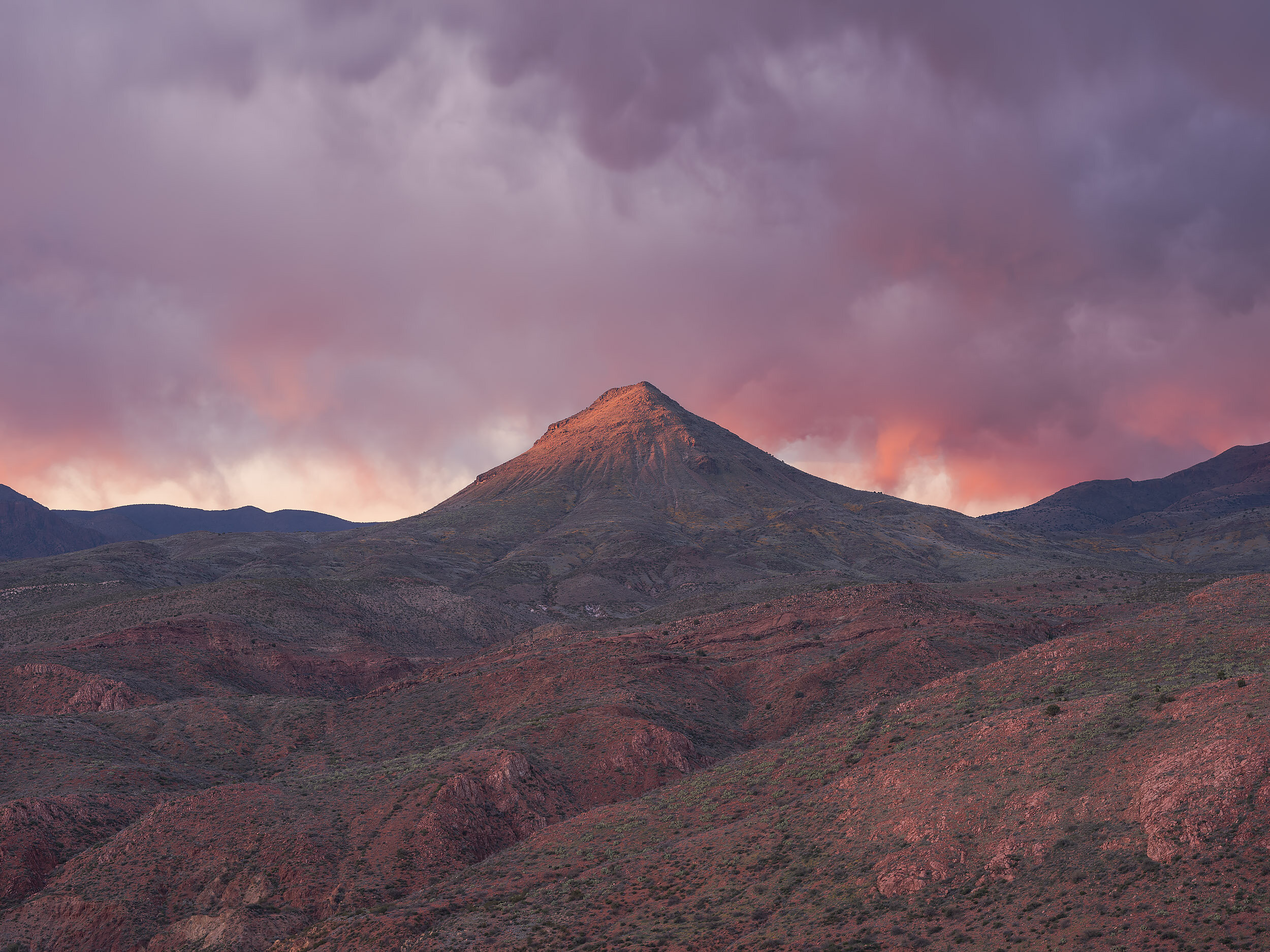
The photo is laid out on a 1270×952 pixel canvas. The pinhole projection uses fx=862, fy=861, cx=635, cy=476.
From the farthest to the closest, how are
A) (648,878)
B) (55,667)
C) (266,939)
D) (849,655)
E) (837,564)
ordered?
(837,564)
(55,667)
(849,655)
(266,939)
(648,878)

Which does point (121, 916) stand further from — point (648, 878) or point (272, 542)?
point (272, 542)

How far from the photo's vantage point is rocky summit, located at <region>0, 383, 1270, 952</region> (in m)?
31.0

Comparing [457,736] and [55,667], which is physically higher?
[55,667]

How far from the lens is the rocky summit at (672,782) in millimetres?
30953

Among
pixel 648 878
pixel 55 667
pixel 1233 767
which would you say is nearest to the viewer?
pixel 1233 767

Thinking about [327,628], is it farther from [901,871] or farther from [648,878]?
[901,871]

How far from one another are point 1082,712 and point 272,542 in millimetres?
188772

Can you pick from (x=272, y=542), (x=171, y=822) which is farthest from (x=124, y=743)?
(x=272, y=542)

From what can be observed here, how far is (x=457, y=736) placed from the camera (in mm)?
68125

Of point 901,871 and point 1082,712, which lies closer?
point 901,871

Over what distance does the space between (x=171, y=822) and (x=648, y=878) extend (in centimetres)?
2905

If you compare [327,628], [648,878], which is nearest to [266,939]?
[648,878]

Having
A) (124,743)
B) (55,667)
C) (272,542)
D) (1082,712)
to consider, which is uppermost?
(272,542)

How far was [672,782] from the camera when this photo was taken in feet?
184
